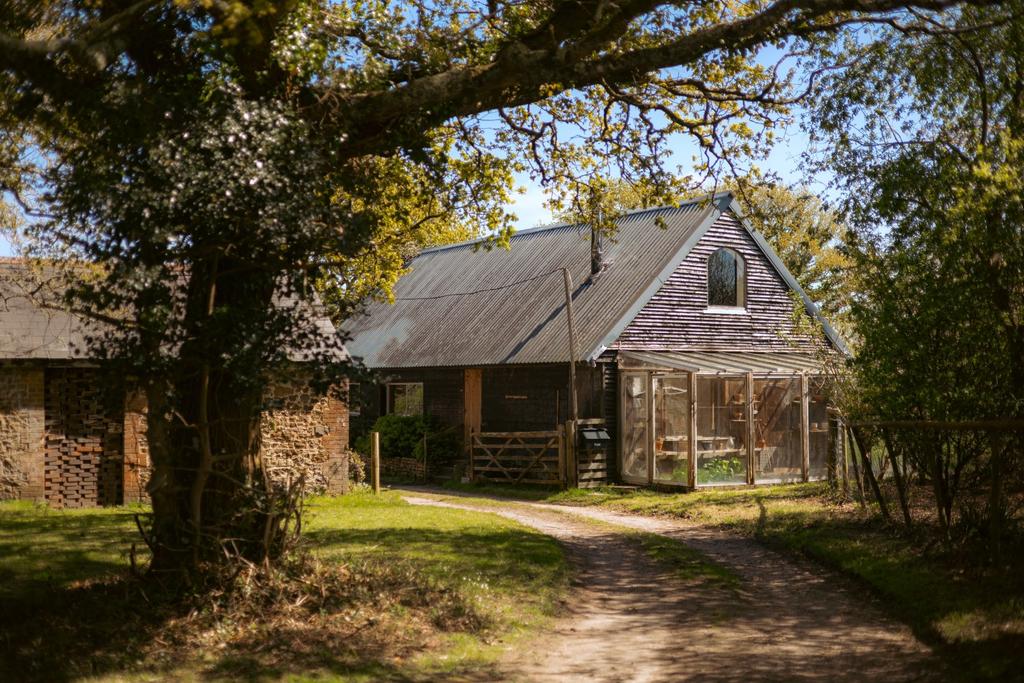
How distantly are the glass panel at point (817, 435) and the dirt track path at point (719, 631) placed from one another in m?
9.86

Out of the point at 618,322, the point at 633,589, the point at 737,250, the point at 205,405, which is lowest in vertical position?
the point at 633,589

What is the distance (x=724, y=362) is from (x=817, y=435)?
9.03ft

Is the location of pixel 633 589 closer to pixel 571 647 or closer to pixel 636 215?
pixel 571 647

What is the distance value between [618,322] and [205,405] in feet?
51.0

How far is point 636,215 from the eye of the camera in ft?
95.2

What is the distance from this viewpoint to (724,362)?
24250 millimetres

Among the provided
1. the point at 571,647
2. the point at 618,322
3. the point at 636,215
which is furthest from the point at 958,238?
the point at 636,215

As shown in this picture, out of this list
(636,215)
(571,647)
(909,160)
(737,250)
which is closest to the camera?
(571,647)

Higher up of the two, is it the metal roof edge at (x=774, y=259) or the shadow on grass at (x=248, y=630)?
the metal roof edge at (x=774, y=259)

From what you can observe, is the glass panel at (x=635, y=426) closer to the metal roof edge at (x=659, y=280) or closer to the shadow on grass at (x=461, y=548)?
the metal roof edge at (x=659, y=280)

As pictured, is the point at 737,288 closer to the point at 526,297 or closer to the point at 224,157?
the point at 526,297

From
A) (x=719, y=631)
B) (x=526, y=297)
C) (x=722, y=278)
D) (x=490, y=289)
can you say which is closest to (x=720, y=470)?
→ (x=722, y=278)

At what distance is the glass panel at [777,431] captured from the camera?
76.4 feet

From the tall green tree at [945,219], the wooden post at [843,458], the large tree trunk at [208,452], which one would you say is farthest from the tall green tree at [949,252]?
the large tree trunk at [208,452]
